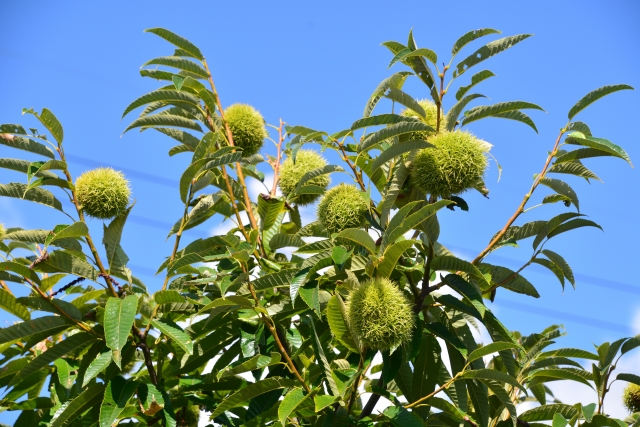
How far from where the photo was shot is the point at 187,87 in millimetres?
2932

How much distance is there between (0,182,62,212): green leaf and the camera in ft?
8.53

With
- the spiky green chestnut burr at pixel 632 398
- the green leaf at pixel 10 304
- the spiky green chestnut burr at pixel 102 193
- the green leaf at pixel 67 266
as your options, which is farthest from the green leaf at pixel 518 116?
the spiky green chestnut burr at pixel 632 398

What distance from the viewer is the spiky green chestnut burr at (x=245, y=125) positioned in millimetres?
3148

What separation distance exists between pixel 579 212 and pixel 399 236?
76 centimetres

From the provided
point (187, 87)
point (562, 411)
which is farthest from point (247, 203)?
point (562, 411)

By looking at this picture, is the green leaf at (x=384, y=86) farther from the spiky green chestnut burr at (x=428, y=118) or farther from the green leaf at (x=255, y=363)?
the green leaf at (x=255, y=363)

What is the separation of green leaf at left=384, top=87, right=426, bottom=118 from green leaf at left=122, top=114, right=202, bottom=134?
38.8 inches

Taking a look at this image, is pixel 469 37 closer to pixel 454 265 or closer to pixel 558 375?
pixel 454 265

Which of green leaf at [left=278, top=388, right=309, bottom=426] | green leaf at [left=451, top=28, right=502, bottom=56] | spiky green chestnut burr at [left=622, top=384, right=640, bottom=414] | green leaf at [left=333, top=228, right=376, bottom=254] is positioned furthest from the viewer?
spiky green chestnut burr at [left=622, top=384, right=640, bottom=414]

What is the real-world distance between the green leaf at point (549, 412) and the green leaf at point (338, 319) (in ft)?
2.93

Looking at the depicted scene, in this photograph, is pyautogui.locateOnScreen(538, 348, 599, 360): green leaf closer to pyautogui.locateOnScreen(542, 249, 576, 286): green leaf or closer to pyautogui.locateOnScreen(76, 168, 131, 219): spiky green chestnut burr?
pyautogui.locateOnScreen(542, 249, 576, 286): green leaf

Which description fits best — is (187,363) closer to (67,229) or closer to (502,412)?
(67,229)

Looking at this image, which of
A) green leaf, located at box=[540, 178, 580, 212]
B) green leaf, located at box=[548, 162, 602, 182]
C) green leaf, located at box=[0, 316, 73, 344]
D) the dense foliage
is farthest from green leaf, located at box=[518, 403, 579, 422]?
green leaf, located at box=[0, 316, 73, 344]

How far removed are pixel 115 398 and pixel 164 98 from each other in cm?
123
